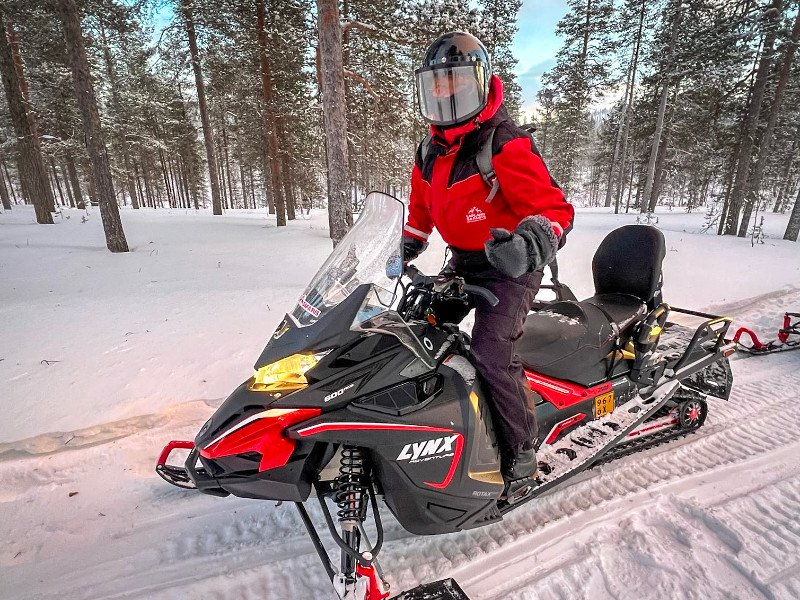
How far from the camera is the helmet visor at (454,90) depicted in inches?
75.2

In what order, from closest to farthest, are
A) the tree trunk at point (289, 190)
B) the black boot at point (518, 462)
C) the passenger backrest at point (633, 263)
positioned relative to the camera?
the black boot at point (518, 462), the passenger backrest at point (633, 263), the tree trunk at point (289, 190)

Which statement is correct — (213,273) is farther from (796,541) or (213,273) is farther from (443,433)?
(796,541)

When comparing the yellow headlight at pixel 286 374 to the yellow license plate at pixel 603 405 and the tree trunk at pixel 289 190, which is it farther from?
the tree trunk at pixel 289 190

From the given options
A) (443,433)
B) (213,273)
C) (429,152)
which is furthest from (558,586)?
(213,273)

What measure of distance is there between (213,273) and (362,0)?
8.80 metres

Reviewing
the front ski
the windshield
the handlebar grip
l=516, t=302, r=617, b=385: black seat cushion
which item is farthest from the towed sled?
the windshield

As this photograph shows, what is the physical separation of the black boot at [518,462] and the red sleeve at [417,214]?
1282 mm

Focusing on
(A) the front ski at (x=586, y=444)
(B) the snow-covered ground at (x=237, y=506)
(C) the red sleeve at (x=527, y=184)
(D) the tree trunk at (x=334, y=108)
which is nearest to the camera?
(C) the red sleeve at (x=527, y=184)

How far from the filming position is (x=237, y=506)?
2.48m

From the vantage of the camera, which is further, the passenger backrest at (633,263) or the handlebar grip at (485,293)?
the passenger backrest at (633,263)

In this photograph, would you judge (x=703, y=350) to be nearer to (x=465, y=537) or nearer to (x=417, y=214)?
(x=465, y=537)

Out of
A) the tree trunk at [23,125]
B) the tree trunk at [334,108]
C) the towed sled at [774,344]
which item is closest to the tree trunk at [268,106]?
the tree trunk at [23,125]

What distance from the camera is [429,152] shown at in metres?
2.33

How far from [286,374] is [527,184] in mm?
1328
